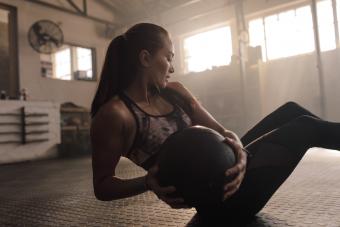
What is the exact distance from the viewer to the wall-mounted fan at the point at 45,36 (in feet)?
20.9

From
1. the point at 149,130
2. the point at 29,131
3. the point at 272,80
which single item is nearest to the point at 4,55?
the point at 29,131

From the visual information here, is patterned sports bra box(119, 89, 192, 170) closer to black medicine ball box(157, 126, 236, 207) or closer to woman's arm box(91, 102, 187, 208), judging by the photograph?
woman's arm box(91, 102, 187, 208)

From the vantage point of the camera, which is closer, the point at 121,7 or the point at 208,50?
the point at 208,50

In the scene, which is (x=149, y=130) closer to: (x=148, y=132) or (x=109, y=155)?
(x=148, y=132)

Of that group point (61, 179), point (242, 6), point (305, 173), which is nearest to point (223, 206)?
point (305, 173)

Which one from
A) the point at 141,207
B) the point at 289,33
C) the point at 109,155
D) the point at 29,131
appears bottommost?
the point at 141,207

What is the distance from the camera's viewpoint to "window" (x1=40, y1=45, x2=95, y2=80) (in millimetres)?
7518

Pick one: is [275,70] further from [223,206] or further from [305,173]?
[223,206]

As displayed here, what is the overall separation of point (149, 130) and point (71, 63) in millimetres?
7669

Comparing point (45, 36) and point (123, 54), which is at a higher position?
point (45, 36)

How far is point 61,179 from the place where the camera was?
305 centimetres

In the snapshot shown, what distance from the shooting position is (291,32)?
6289mm

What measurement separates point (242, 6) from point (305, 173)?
4.93 metres

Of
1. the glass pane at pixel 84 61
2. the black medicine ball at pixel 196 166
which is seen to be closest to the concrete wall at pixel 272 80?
the glass pane at pixel 84 61
